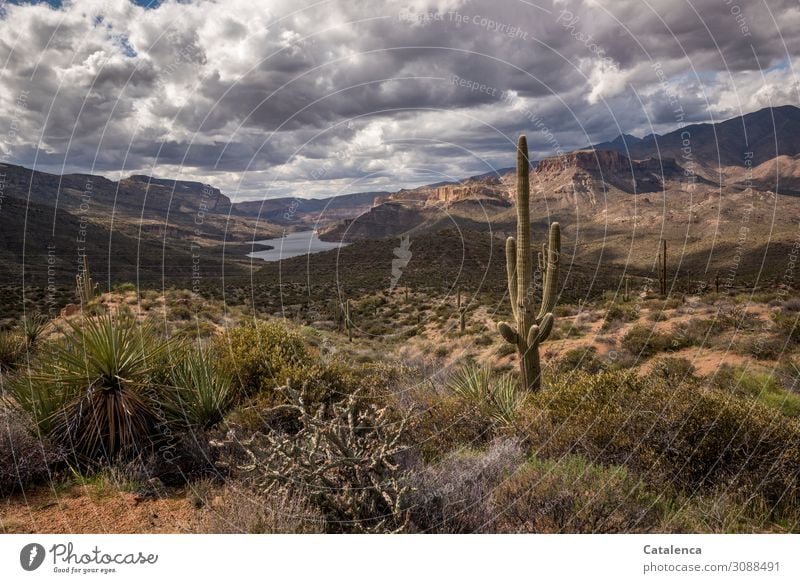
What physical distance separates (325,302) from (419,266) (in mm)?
18767

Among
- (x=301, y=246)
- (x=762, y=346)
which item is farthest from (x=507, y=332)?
(x=301, y=246)

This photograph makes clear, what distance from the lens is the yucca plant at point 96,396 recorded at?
20.8 feet

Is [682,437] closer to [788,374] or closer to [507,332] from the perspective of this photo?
[507,332]

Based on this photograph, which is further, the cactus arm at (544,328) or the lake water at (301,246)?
the lake water at (301,246)

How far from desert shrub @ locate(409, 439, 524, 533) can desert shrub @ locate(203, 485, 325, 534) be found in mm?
1017

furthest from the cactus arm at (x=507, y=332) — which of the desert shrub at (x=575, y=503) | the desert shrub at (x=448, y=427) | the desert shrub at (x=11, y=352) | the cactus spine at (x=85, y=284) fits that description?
the cactus spine at (x=85, y=284)

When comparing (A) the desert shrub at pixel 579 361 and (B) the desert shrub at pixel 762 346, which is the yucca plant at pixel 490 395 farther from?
(B) the desert shrub at pixel 762 346

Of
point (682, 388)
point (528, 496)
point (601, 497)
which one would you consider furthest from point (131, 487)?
point (682, 388)

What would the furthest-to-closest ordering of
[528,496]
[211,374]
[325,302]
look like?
1. [325,302]
2. [211,374]
3. [528,496]

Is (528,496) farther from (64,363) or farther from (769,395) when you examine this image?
(769,395)

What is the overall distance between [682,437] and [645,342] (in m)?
13.6

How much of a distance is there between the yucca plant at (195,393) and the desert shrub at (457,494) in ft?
11.3

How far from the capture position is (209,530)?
15.6ft

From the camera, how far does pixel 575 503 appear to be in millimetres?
4852
